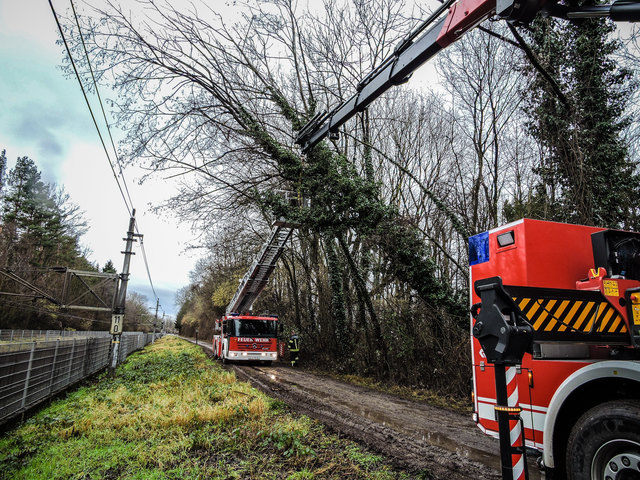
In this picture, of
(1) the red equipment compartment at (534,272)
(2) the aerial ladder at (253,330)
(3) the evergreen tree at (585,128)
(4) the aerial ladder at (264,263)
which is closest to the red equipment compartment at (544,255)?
(1) the red equipment compartment at (534,272)

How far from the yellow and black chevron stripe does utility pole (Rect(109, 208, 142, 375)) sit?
1305 cm

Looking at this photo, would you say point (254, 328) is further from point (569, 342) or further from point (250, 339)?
point (569, 342)

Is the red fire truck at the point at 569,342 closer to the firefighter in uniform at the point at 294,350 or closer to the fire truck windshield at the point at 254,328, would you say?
the firefighter in uniform at the point at 294,350

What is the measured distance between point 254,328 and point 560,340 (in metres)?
17.3

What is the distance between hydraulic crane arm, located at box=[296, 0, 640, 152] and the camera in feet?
14.7

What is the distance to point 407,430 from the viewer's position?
256 inches

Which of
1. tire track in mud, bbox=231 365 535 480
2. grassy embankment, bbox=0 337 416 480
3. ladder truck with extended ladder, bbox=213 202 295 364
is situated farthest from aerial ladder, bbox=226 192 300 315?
grassy embankment, bbox=0 337 416 480

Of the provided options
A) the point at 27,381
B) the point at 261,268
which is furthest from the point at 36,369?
the point at 261,268

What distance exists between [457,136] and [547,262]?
13046mm

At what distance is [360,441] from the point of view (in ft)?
18.7

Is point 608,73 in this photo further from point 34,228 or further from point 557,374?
point 34,228

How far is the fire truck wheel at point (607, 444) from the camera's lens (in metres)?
2.60

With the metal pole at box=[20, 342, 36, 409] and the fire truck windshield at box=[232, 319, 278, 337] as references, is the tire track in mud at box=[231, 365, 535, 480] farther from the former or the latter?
the fire truck windshield at box=[232, 319, 278, 337]

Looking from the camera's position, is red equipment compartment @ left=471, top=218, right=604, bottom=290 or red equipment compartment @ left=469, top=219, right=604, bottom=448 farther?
red equipment compartment @ left=471, top=218, right=604, bottom=290
